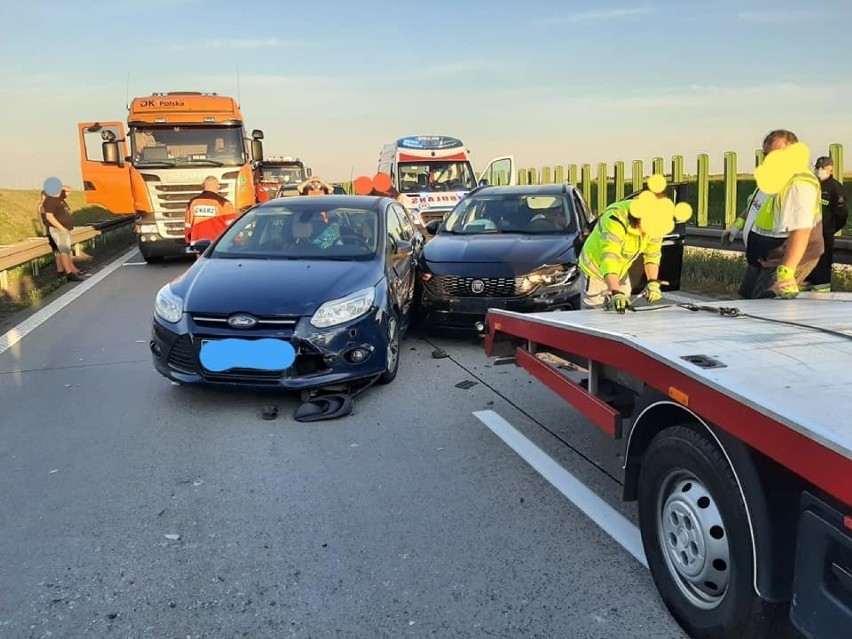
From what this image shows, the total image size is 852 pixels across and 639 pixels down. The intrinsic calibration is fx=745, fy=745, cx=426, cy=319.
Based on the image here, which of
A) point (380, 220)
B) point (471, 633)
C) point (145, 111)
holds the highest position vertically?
point (145, 111)

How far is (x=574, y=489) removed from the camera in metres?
4.01

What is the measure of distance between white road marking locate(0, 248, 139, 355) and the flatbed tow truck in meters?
6.75

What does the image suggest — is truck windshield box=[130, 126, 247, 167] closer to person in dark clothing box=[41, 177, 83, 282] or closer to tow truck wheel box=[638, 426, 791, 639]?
person in dark clothing box=[41, 177, 83, 282]

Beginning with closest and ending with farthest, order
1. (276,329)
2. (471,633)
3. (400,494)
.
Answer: (471,633), (400,494), (276,329)

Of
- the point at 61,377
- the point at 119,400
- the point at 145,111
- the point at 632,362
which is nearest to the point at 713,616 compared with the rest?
the point at 632,362

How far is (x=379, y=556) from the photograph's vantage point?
11.1 feet

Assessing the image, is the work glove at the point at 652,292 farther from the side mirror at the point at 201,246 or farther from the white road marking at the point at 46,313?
the white road marking at the point at 46,313

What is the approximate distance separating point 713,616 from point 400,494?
1.89m

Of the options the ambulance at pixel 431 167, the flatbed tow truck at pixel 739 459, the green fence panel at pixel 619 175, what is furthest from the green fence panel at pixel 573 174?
the flatbed tow truck at pixel 739 459

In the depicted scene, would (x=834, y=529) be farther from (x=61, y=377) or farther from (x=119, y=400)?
(x=61, y=377)

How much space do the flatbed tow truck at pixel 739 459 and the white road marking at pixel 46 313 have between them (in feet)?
22.1

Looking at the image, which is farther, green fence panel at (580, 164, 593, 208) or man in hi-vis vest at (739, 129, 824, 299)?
green fence panel at (580, 164, 593, 208)

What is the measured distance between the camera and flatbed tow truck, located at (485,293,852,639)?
6.49ft

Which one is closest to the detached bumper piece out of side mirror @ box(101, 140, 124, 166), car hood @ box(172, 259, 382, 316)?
car hood @ box(172, 259, 382, 316)
